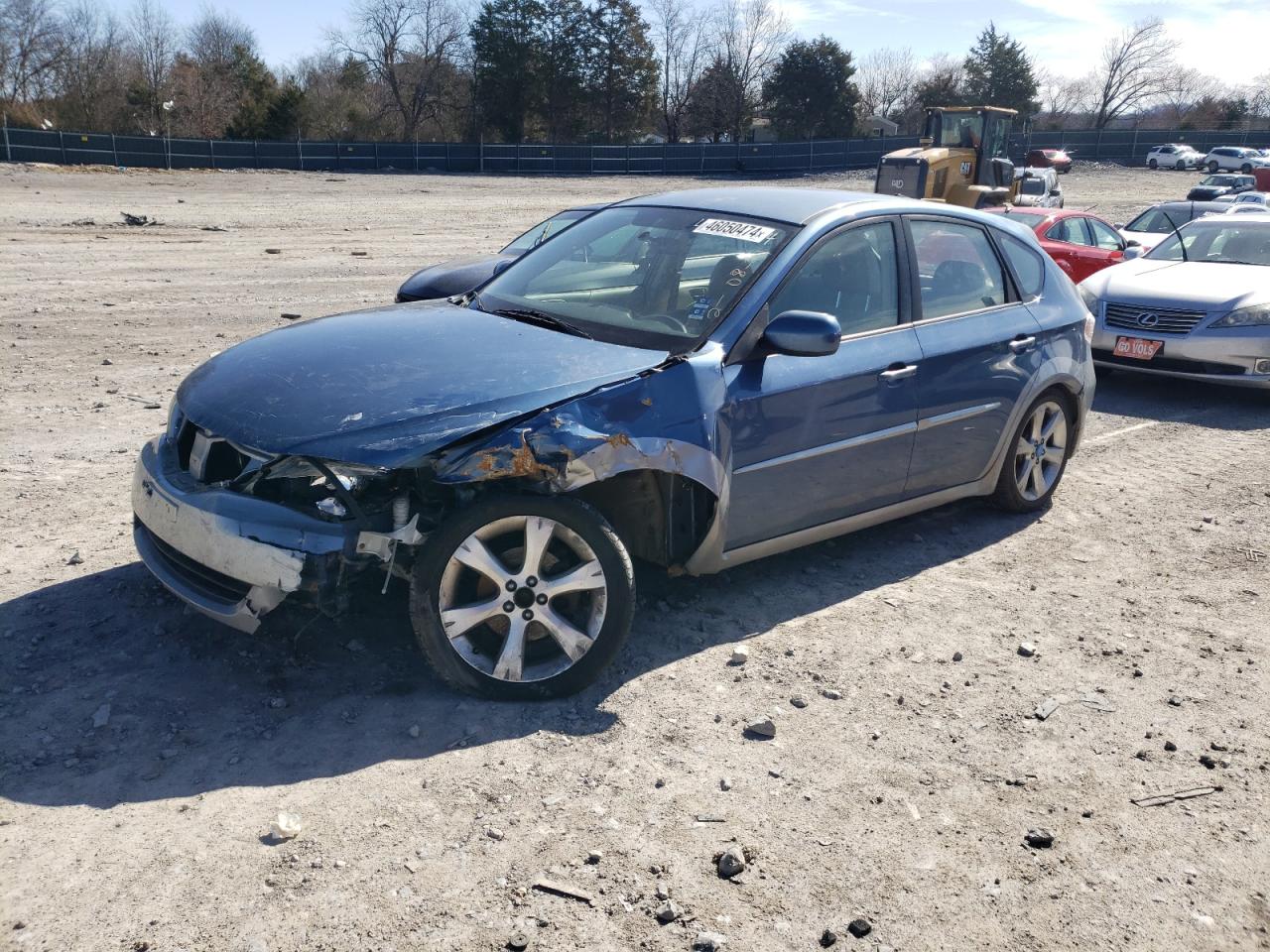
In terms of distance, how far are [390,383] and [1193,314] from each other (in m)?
8.02

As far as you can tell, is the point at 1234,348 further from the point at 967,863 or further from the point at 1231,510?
the point at 967,863

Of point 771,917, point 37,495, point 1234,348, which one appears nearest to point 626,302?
point 771,917

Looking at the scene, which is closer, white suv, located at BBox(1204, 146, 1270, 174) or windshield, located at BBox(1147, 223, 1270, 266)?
windshield, located at BBox(1147, 223, 1270, 266)

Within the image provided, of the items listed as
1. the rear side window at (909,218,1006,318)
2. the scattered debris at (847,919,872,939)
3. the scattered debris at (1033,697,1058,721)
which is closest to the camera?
the scattered debris at (847,919,872,939)

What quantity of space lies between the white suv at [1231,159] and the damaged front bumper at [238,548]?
198 ft

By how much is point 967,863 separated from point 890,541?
2815mm

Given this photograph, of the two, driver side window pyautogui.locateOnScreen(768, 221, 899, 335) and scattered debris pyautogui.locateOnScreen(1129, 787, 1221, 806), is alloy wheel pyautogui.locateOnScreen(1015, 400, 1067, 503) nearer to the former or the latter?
driver side window pyautogui.locateOnScreen(768, 221, 899, 335)

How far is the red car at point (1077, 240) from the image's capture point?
1403 cm

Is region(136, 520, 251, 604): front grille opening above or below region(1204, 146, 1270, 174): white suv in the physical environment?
below

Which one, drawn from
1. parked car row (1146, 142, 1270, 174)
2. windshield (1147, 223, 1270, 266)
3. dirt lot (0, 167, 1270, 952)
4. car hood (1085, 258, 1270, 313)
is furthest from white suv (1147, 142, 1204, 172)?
dirt lot (0, 167, 1270, 952)

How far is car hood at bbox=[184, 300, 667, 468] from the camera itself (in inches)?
146

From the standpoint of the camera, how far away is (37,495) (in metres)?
5.82

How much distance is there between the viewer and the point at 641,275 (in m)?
5.01

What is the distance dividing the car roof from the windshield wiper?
1.00 meters
